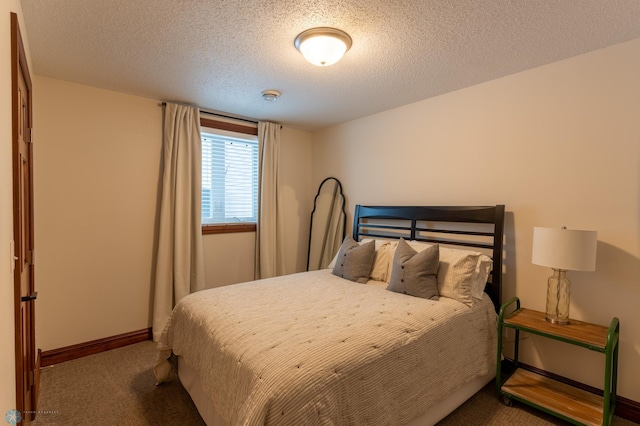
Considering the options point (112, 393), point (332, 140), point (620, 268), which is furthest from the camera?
point (332, 140)

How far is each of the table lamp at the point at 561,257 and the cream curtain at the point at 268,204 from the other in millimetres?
2791

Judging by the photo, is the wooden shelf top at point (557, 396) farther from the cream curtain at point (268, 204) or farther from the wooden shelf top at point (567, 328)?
the cream curtain at point (268, 204)

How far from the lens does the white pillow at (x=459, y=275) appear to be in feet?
Result: 7.48

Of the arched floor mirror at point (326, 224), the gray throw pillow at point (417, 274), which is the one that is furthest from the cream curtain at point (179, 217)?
the gray throw pillow at point (417, 274)

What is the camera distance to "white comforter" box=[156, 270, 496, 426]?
1338mm

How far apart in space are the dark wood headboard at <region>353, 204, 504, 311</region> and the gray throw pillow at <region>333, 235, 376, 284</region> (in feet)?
1.77

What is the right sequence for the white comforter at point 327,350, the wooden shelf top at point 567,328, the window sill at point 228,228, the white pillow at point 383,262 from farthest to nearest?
the window sill at point 228,228
the white pillow at point 383,262
the wooden shelf top at point 567,328
the white comforter at point 327,350

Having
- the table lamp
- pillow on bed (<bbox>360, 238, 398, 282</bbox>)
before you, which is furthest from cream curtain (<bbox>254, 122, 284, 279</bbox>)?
the table lamp

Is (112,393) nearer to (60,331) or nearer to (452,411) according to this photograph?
(60,331)

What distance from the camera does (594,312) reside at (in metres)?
2.12

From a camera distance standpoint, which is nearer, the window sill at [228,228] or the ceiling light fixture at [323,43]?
the ceiling light fixture at [323,43]

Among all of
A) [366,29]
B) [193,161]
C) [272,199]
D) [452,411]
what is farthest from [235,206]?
[452,411]

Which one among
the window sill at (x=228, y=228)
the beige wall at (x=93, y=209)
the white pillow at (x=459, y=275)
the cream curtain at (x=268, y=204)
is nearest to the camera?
the white pillow at (x=459, y=275)

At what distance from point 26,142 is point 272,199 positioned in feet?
7.82
